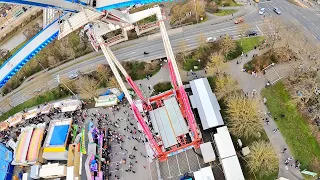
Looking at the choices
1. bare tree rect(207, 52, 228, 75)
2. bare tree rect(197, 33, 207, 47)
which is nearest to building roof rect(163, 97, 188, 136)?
bare tree rect(207, 52, 228, 75)

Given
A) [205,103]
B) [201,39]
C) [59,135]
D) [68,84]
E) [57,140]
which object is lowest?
[205,103]

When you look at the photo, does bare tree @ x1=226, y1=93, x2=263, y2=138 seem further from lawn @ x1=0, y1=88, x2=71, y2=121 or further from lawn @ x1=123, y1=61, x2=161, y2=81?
lawn @ x1=0, y1=88, x2=71, y2=121

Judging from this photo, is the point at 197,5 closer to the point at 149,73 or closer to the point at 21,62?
the point at 149,73

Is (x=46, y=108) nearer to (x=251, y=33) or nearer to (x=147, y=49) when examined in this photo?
(x=147, y=49)

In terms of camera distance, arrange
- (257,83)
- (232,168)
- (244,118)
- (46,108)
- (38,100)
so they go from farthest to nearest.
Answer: (38,100) → (46,108) → (257,83) → (244,118) → (232,168)

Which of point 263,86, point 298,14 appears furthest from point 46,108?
point 298,14

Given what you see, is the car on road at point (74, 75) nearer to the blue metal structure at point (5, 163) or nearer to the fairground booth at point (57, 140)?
the fairground booth at point (57, 140)
